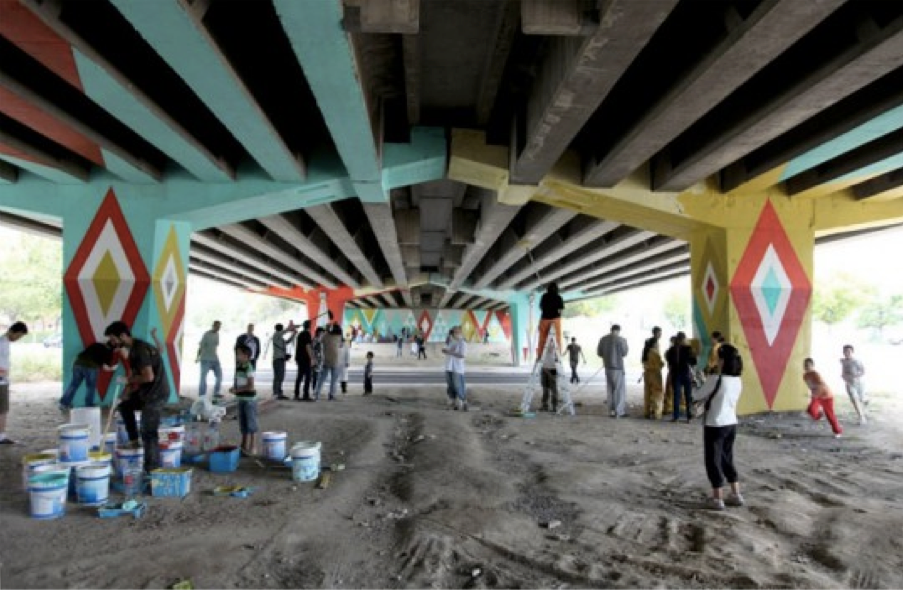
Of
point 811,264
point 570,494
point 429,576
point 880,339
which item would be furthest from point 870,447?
point 880,339

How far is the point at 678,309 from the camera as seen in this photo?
8456cm

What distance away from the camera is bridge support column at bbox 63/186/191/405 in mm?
12258

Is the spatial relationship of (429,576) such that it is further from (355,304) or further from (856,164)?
(355,304)

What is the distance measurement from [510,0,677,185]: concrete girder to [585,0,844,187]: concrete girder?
35.6 inches

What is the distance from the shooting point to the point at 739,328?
12.9m

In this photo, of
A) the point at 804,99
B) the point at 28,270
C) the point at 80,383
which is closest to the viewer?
the point at 804,99

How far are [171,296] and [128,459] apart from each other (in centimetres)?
765

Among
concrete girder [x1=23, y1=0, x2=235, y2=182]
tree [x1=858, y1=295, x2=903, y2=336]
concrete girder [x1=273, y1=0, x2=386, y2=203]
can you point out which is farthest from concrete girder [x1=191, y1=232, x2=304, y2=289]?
tree [x1=858, y1=295, x2=903, y2=336]

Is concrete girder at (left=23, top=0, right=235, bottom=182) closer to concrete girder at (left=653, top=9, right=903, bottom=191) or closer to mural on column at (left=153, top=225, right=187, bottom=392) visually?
mural on column at (left=153, top=225, right=187, bottom=392)

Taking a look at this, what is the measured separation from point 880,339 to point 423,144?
75.8 m

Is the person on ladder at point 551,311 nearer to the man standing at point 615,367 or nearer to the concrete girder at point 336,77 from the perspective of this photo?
the man standing at point 615,367

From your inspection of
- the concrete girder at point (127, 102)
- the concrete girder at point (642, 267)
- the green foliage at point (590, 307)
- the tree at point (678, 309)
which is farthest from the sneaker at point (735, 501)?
the tree at point (678, 309)

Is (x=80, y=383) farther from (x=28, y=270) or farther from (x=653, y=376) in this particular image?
(x=28, y=270)

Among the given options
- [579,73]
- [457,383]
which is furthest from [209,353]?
[579,73]
